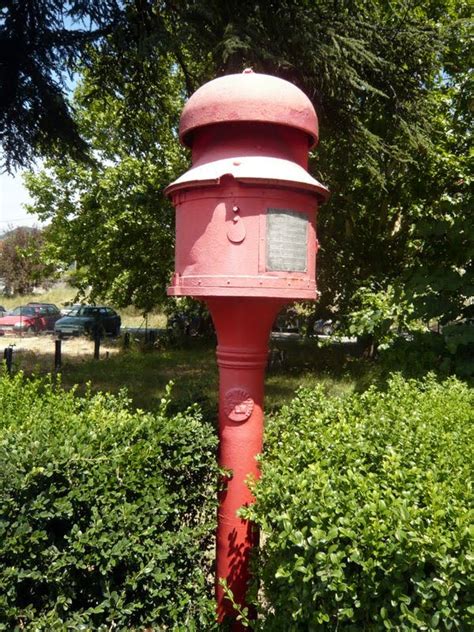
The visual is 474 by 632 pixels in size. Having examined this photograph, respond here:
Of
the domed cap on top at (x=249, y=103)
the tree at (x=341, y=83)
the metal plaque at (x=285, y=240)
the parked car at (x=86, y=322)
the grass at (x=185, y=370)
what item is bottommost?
the grass at (x=185, y=370)

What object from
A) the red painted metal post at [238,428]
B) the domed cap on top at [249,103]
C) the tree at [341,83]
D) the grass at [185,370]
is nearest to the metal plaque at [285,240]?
the red painted metal post at [238,428]

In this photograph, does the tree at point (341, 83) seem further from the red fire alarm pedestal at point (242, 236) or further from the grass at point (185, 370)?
the red fire alarm pedestal at point (242, 236)

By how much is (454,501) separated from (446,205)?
21.4 feet

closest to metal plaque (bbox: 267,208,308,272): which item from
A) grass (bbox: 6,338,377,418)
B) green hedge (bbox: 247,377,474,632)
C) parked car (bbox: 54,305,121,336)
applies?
green hedge (bbox: 247,377,474,632)

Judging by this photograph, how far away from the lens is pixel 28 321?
23391 millimetres

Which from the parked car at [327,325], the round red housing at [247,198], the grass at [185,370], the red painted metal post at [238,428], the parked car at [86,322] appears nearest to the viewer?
the round red housing at [247,198]

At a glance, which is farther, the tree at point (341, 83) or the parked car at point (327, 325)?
the parked car at point (327, 325)

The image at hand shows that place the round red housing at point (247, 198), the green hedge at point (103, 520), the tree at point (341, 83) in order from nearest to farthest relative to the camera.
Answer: the green hedge at point (103, 520) → the round red housing at point (247, 198) → the tree at point (341, 83)

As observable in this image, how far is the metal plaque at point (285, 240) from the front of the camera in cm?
284

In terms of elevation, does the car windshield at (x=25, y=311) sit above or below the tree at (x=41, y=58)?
below

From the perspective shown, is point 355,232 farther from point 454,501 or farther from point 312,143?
point 454,501

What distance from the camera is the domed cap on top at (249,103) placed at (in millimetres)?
2854

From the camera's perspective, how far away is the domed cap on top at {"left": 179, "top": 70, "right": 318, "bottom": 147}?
9.36ft

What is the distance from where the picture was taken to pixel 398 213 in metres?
13.0
